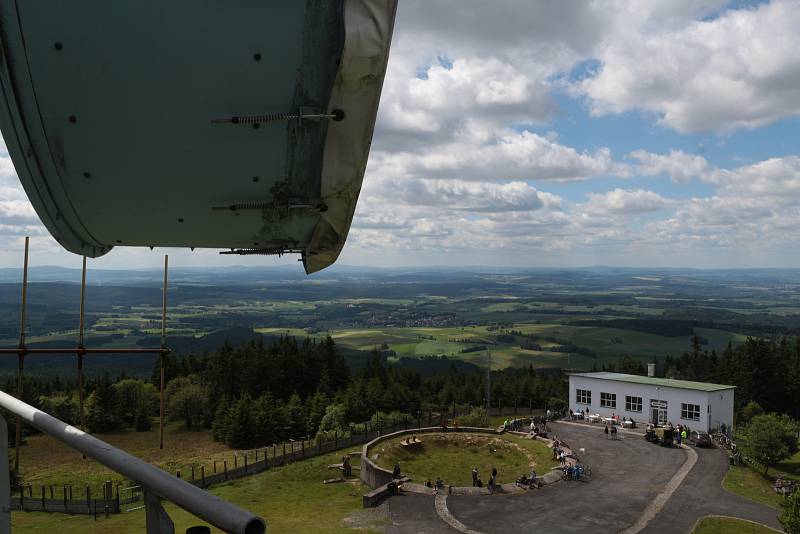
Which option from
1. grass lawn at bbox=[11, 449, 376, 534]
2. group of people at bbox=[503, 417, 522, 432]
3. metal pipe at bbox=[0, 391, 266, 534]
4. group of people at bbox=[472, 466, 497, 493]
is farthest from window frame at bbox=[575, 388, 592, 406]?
metal pipe at bbox=[0, 391, 266, 534]

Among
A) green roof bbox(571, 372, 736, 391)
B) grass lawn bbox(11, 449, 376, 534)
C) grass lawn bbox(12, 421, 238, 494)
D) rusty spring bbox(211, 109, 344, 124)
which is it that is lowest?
grass lawn bbox(12, 421, 238, 494)

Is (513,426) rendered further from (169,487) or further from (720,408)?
(169,487)

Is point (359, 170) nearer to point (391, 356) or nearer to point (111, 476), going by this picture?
point (111, 476)

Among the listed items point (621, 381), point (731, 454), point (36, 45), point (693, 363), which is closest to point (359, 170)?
point (36, 45)

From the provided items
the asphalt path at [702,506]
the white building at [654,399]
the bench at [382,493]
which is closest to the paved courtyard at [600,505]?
the asphalt path at [702,506]

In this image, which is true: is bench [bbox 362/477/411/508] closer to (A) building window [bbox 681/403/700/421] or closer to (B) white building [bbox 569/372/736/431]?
(B) white building [bbox 569/372/736/431]

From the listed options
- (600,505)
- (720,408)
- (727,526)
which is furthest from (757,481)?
(720,408)
